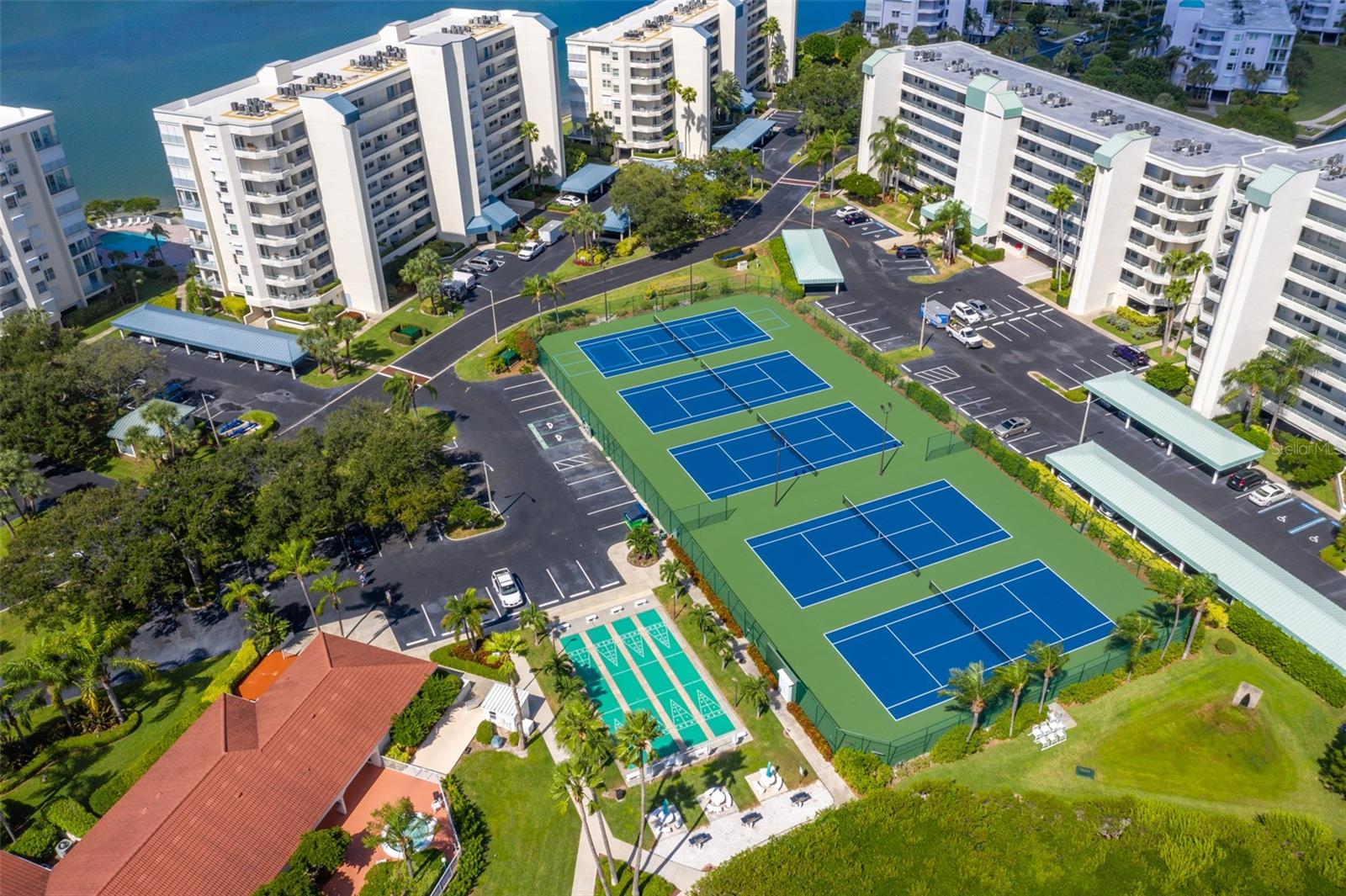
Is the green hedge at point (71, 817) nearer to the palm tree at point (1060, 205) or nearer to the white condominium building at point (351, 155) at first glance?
the white condominium building at point (351, 155)

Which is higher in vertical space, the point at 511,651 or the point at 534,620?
the point at 511,651

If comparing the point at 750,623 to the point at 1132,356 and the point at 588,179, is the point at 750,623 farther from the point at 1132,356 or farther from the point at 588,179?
the point at 588,179

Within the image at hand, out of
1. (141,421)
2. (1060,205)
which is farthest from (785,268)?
(141,421)

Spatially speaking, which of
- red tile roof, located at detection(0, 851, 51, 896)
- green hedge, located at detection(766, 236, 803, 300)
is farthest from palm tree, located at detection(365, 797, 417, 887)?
green hedge, located at detection(766, 236, 803, 300)

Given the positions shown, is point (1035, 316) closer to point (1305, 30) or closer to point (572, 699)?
point (572, 699)

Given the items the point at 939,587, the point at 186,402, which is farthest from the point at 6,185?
the point at 939,587

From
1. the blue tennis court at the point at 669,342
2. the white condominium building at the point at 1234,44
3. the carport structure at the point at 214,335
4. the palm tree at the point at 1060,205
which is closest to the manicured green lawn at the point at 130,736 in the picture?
the carport structure at the point at 214,335
